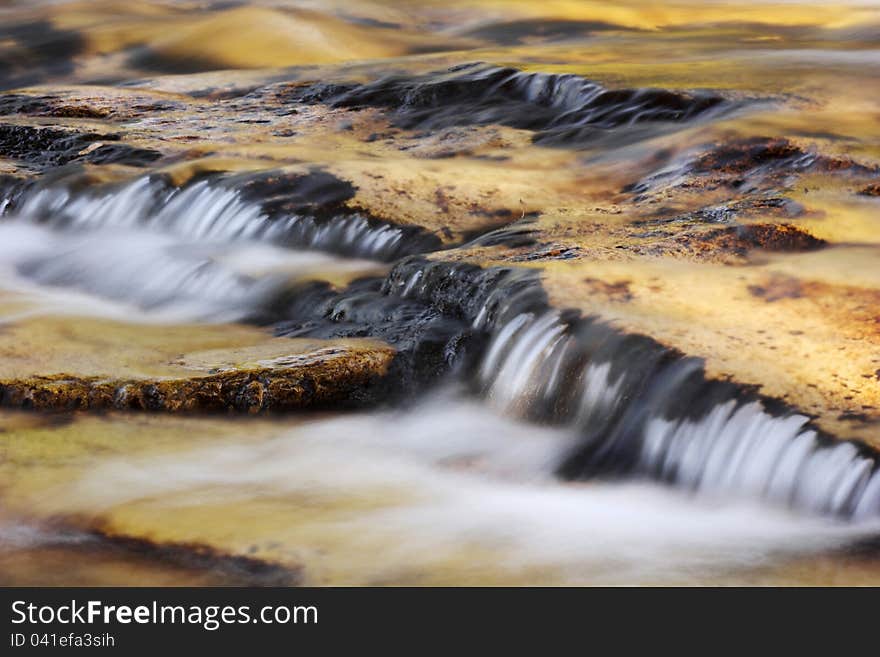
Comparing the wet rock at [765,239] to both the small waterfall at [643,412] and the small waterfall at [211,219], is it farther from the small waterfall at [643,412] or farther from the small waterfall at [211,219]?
the small waterfall at [211,219]

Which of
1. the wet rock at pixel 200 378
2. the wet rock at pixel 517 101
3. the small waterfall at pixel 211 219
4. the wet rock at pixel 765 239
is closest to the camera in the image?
the wet rock at pixel 200 378

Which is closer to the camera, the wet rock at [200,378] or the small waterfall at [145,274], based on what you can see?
the wet rock at [200,378]

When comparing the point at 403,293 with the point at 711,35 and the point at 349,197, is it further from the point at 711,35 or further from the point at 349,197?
the point at 711,35

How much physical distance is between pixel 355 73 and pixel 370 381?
6.69 meters

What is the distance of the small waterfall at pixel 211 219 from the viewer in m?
6.28

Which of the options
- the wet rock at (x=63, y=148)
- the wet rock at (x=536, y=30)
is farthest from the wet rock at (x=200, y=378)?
the wet rock at (x=536, y=30)

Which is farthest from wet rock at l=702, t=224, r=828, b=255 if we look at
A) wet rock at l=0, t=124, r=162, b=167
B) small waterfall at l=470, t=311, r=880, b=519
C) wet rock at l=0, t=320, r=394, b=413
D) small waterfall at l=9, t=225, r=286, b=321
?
wet rock at l=0, t=124, r=162, b=167

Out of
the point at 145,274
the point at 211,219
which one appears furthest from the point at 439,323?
the point at 211,219

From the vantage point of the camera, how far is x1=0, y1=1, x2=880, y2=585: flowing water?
3555mm

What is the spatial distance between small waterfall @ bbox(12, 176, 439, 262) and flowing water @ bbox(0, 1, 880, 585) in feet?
0.06

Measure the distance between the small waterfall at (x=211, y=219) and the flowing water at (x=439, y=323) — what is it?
0.02 metres

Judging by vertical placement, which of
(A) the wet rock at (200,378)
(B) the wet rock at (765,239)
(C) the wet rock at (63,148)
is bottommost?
(A) the wet rock at (200,378)

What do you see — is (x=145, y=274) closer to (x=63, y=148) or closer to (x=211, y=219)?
(x=211, y=219)

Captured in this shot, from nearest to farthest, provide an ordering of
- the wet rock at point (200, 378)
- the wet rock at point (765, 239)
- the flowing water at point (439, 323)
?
the flowing water at point (439, 323), the wet rock at point (200, 378), the wet rock at point (765, 239)
